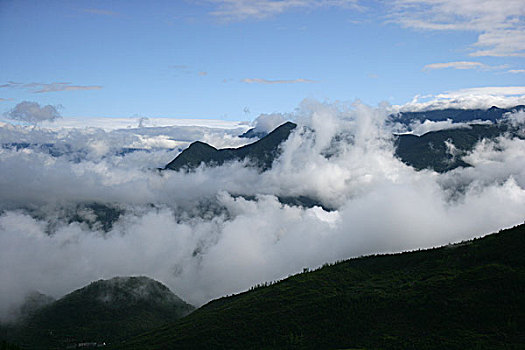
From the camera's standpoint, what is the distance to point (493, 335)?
194 m

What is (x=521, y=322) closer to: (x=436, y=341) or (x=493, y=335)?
(x=493, y=335)

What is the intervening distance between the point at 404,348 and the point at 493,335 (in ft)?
131

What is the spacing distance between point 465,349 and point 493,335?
18.8 m

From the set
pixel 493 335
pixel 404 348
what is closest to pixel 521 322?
pixel 493 335

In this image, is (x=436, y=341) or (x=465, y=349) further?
(x=436, y=341)

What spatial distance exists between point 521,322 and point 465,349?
35.5 meters

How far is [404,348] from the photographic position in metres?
198

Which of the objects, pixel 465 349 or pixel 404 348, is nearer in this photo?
pixel 465 349

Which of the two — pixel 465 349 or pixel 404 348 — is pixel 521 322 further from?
pixel 404 348

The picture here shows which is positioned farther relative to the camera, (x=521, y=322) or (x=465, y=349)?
(x=521, y=322)

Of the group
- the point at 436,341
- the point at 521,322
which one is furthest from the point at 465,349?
the point at 521,322

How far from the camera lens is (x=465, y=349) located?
185625 mm

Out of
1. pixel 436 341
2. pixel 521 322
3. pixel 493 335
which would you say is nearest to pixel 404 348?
pixel 436 341

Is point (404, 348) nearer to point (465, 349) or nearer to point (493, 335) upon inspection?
point (465, 349)
